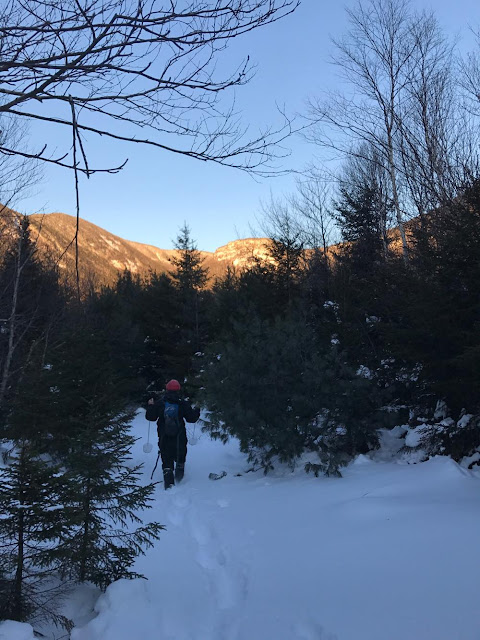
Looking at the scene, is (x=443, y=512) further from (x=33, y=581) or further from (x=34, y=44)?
(x=34, y=44)

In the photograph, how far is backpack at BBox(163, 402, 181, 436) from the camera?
7332 mm

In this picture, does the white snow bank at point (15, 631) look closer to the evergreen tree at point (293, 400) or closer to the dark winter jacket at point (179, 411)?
the evergreen tree at point (293, 400)

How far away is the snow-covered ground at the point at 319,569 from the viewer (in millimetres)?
2676

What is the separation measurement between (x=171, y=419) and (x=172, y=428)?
16 cm

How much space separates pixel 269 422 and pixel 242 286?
13426 mm

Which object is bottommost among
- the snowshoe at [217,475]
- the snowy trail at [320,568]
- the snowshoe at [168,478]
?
the snowshoe at [217,475]

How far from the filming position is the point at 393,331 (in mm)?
6719

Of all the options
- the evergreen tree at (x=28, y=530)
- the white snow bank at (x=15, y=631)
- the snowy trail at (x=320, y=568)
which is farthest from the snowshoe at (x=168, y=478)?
the white snow bank at (x=15, y=631)

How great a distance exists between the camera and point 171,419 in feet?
24.4

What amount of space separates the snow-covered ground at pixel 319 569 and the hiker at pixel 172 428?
1576 millimetres

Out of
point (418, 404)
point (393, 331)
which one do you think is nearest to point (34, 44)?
point (393, 331)

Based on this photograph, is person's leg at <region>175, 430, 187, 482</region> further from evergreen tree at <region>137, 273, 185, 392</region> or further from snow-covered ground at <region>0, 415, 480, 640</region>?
evergreen tree at <region>137, 273, 185, 392</region>

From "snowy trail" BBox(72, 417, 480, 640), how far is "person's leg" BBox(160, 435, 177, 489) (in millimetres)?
1493

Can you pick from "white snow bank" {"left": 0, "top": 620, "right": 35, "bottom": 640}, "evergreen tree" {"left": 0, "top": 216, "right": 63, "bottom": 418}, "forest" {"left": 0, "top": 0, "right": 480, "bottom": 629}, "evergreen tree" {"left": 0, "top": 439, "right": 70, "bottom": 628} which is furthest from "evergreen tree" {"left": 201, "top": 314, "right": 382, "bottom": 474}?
"evergreen tree" {"left": 0, "top": 216, "right": 63, "bottom": 418}
